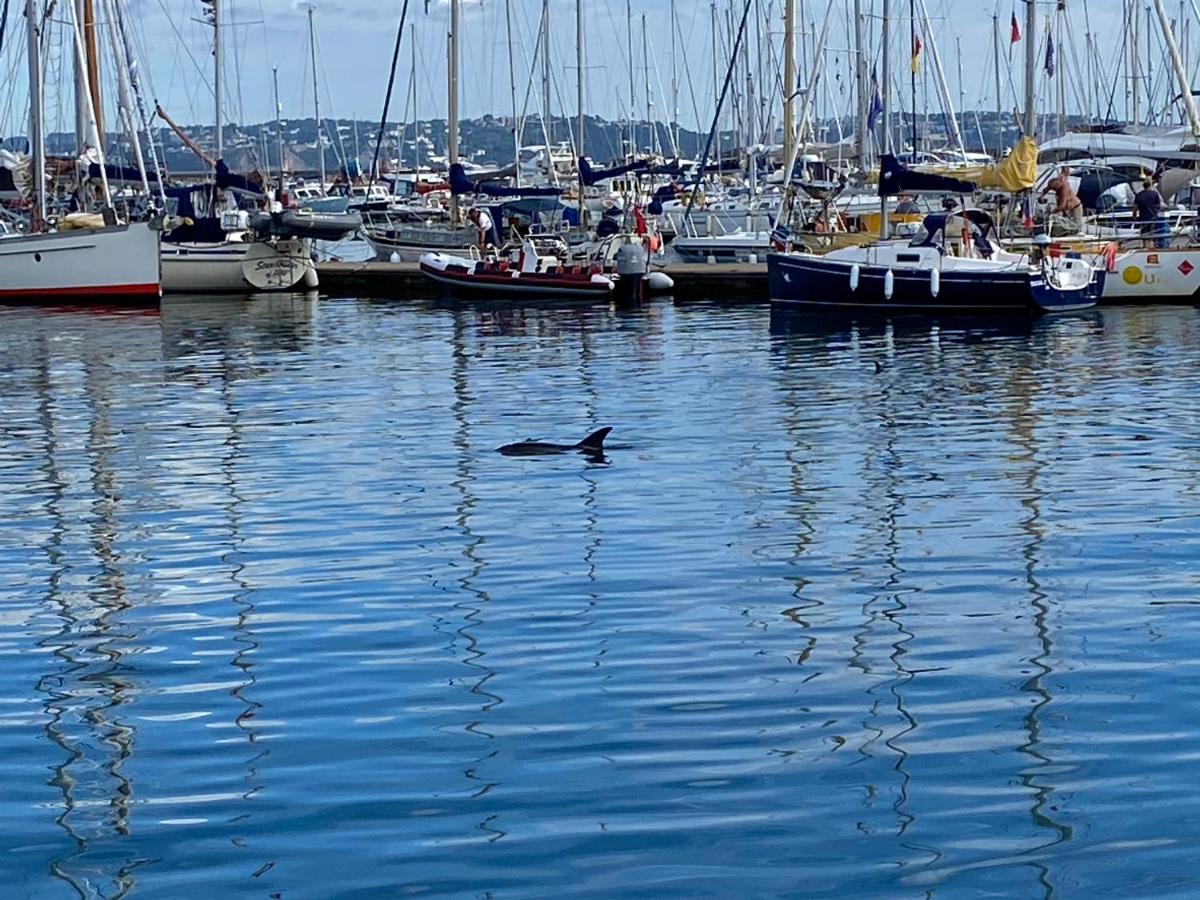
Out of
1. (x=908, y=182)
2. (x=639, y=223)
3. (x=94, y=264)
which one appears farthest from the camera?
(x=639, y=223)

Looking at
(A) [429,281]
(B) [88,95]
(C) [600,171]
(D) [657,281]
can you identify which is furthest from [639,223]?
(B) [88,95]

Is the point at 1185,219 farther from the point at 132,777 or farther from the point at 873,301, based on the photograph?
the point at 132,777

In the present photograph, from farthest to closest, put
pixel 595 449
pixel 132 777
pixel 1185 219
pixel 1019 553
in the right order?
pixel 1185 219 < pixel 595 449 < pixel 1019 553 < pixel 132 777

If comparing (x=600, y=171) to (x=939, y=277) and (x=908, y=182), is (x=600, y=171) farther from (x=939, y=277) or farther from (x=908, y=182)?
(x=939, y=277)

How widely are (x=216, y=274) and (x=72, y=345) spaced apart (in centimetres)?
1559

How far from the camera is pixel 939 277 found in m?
42.2

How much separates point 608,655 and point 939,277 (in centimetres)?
3155

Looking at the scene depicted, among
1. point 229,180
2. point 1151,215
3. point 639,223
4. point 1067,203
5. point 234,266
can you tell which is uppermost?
point 229,180

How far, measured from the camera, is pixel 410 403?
27.8m

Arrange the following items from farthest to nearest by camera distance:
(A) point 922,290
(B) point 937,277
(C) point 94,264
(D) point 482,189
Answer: (D) point 482,189
(C) point 94,264
(A) point 922,290
(B) point 937,277

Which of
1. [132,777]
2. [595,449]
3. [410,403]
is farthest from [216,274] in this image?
[132,777]

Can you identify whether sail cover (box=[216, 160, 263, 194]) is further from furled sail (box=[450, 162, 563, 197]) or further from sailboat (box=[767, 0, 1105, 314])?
sailboat (box=[767, 0, 1105, 314])

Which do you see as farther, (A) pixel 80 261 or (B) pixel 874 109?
(B) pixel 874 109

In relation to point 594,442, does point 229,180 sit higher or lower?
higher
